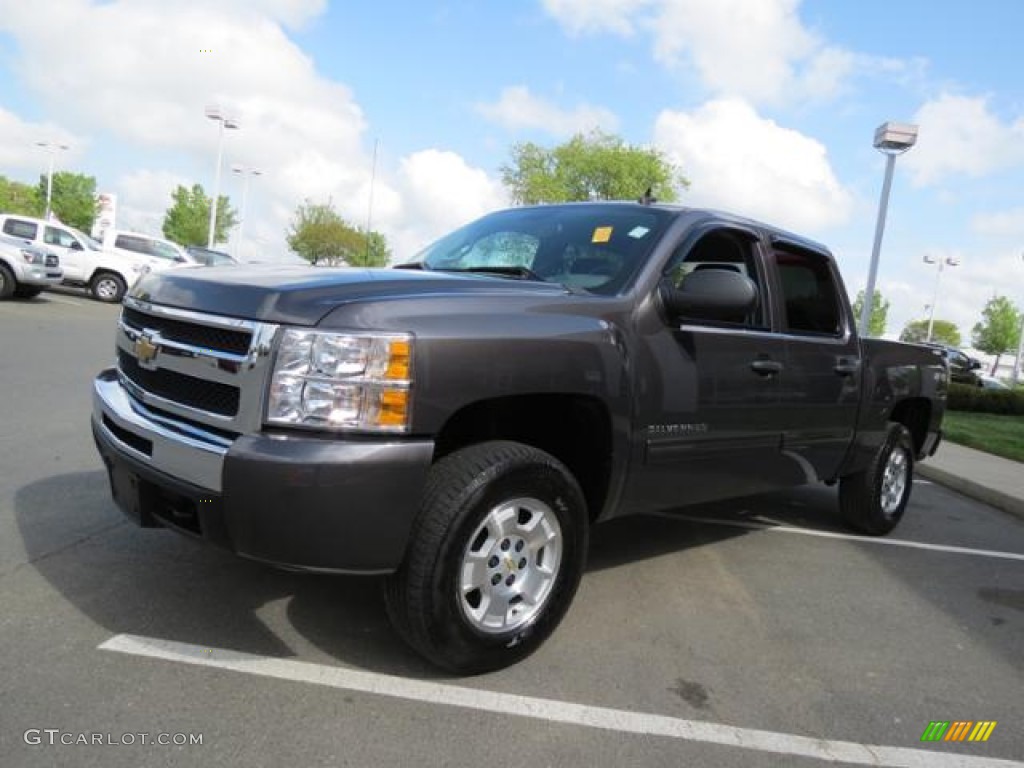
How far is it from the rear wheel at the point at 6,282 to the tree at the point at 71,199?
202 feet

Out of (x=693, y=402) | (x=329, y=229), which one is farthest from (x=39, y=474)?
(x=329, y=229)

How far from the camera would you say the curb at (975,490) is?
24.8 ft

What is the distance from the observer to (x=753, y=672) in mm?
3389

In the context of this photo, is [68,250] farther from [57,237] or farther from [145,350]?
[145,350]

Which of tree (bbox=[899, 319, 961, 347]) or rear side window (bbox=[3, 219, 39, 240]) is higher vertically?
tree (bbox=[899, 319, 961, 347])

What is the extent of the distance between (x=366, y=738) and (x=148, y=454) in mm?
1261

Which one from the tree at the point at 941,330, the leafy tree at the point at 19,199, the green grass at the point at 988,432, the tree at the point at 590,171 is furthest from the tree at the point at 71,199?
the tree at the point at 941,330

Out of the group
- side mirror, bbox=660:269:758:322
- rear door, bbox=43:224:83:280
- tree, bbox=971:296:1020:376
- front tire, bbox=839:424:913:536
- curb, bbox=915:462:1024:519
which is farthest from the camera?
tree, bbox=971:296:1020:376

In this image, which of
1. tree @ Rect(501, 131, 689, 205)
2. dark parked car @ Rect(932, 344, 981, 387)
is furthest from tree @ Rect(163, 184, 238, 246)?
dark parked car @ Rect(932, 344, 981, 387)

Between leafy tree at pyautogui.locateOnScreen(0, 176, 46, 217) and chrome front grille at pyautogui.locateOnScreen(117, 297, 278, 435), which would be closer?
chrome front grille at pyautogui.locateOnScreen(117, 297, 278, 435)

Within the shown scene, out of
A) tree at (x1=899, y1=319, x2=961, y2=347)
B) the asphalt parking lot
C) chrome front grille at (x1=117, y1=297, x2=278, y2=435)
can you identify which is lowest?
the asphalt parking lot

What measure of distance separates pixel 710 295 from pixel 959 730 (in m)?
1.90

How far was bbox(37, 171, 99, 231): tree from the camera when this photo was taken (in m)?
71.8

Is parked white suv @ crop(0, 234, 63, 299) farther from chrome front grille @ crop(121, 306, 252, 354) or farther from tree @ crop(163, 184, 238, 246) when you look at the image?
tree @ crop(163, 184, 238, 246)
